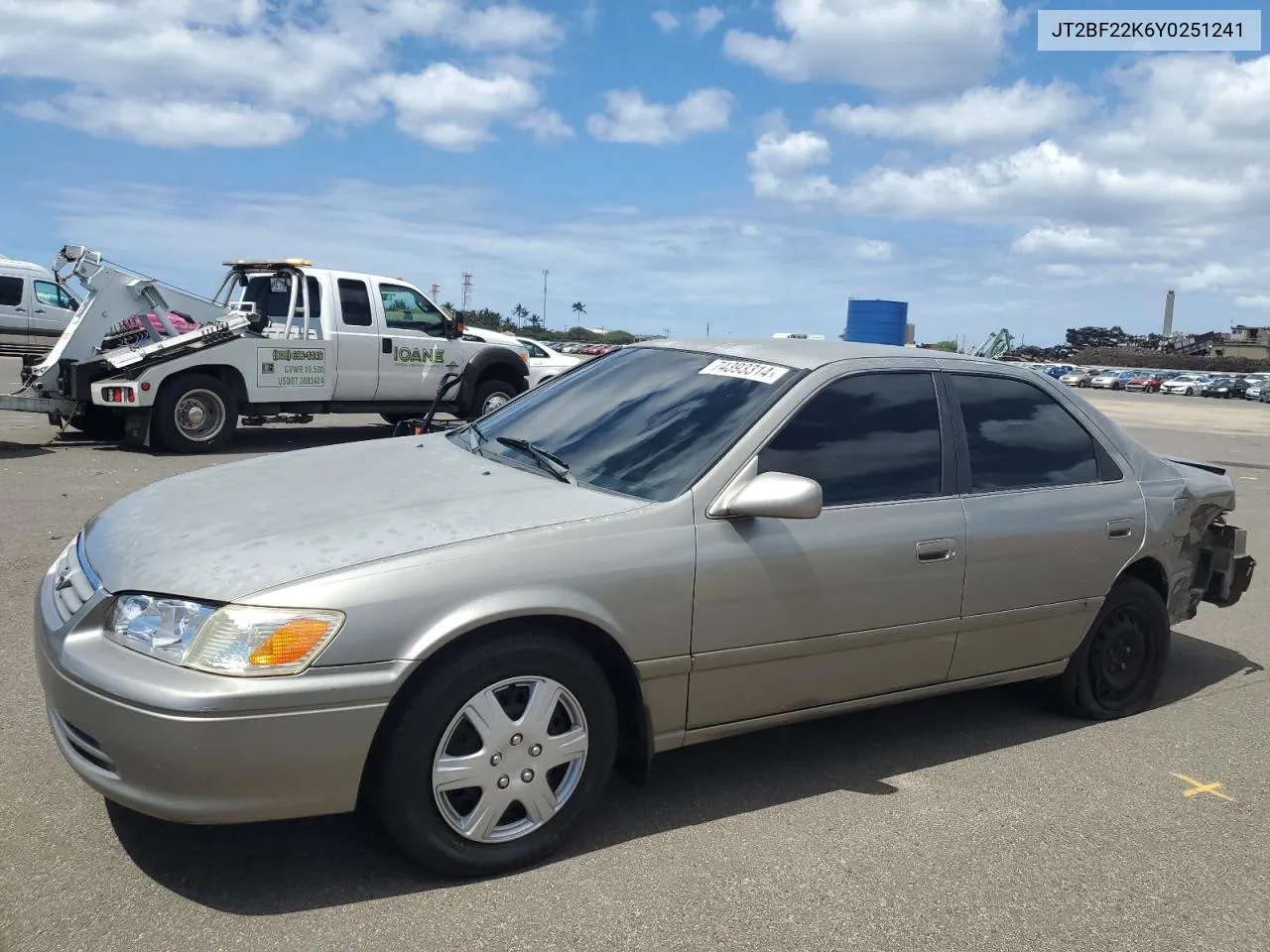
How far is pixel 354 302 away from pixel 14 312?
13.6 meters

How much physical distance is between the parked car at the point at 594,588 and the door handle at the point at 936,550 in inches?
0.7

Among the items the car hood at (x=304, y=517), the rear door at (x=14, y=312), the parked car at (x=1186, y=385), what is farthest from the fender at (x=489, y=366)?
the parked car at (x=1186, y=385)

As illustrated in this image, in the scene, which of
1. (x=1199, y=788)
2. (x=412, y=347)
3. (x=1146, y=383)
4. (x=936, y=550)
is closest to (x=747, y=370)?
(x=936, y=550)

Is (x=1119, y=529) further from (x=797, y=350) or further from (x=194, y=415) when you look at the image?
(x=194, y=415)

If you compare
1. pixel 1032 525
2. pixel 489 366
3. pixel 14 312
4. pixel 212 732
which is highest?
pixel 14 312

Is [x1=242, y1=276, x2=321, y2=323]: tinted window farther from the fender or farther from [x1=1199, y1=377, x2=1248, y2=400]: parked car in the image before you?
[x1=1199, y1=377, x2=1248, y2=400]: parked car

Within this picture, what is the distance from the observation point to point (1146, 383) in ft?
246

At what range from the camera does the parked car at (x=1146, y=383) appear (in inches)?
2936

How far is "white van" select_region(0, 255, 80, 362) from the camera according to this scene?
73.2 ft

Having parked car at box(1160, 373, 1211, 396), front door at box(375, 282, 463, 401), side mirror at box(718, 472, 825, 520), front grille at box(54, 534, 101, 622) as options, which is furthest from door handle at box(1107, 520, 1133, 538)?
parked car at box(1160, 373, 1211, 396)

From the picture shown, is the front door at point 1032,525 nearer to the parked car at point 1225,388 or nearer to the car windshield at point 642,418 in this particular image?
the car windshield at point 642,418

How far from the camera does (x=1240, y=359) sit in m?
105

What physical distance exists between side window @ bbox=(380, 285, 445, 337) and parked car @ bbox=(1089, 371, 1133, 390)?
233 ft

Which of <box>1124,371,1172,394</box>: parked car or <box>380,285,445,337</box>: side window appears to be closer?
<box>380,285,445,337</box>: side window
